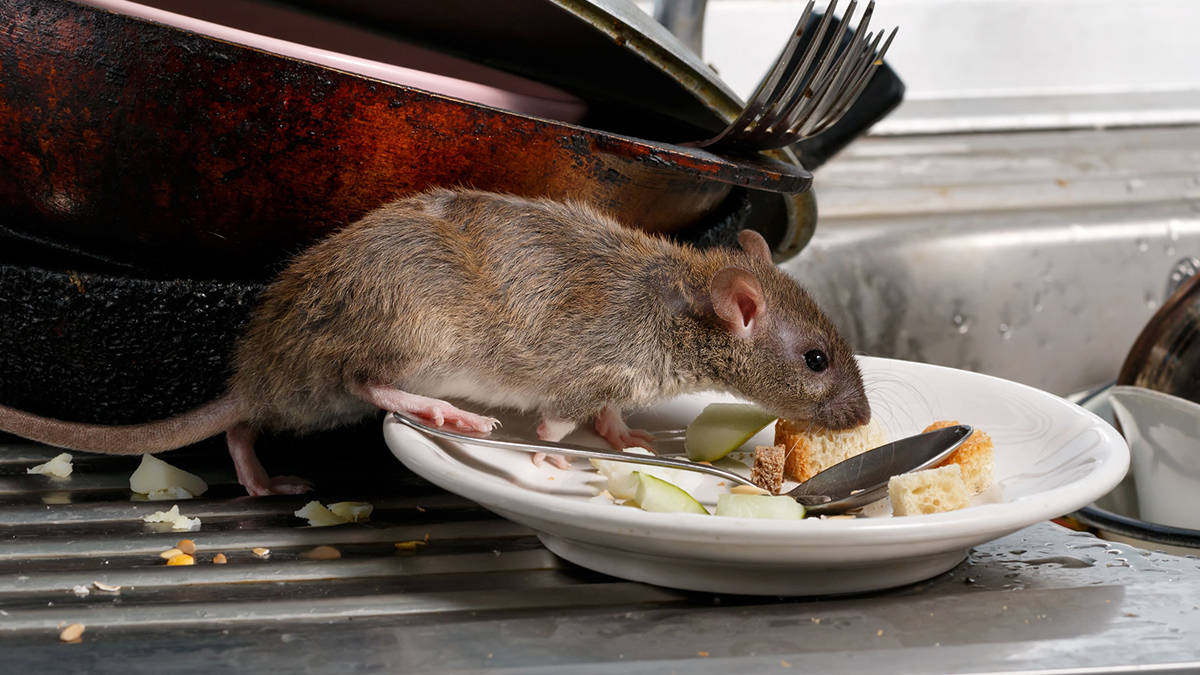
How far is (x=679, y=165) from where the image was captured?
108cm

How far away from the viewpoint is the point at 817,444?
121 centimetres

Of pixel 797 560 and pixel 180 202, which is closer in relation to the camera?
pixel 797 560

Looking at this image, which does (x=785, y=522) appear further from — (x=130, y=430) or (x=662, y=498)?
(x=130, y=430)

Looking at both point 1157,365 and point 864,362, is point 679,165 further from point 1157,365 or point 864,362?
point 1157,365

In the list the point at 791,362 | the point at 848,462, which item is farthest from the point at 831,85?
the point at 848,462

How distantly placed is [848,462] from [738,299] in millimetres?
253

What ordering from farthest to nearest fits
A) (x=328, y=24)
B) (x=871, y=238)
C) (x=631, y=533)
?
(x=871, y=238) → (x=328, y=24) → (x=631, y=533)

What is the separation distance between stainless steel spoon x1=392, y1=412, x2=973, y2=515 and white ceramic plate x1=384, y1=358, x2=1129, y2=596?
30 millimetres

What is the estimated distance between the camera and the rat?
114 centimetres

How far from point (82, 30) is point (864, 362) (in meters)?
0.98

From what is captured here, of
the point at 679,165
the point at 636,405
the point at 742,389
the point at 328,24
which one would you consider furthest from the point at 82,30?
the point at 742,389

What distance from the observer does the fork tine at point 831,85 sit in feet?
3.84

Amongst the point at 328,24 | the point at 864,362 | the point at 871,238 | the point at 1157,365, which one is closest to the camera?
the point at 328,24

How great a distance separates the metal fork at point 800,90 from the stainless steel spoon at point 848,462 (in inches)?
15.0
